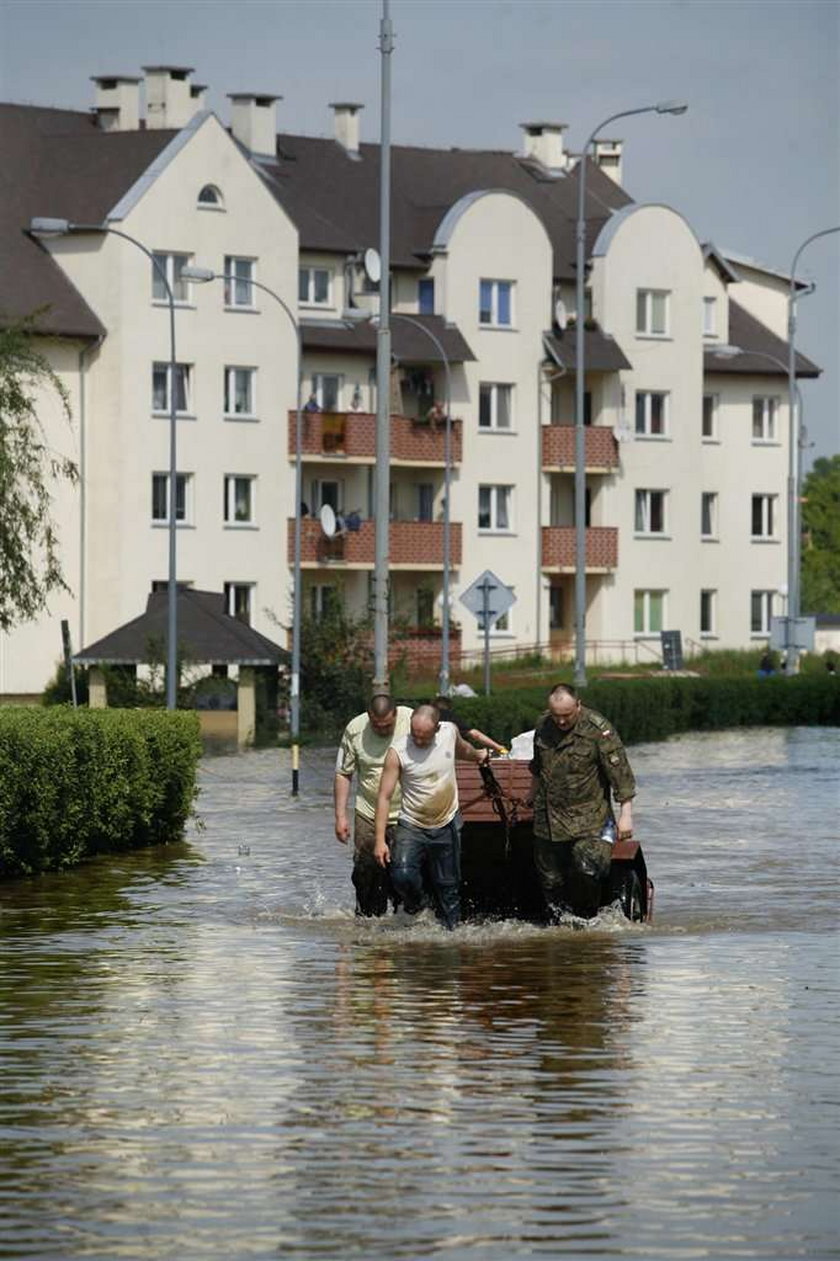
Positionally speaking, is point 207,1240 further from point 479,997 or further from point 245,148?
point 245,148

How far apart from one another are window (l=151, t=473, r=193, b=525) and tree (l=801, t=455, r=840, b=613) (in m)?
72.9

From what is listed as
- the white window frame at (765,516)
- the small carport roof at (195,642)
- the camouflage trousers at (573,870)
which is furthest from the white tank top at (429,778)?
the white window frame at (765,516)

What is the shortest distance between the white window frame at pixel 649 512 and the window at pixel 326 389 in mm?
11233

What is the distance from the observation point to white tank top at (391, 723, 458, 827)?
19562 millimetres

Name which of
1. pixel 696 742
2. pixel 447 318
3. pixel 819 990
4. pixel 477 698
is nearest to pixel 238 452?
pixel 447 318

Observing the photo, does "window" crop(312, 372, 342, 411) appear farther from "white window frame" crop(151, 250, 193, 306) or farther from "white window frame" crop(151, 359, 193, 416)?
"white window frame" crop(151, 250, 193, 306)

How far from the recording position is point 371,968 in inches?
735

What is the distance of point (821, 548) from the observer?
512 feet

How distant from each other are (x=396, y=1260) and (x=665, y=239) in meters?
83.7

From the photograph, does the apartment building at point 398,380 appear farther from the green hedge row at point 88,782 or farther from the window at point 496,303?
the green hedge row at point 88,782

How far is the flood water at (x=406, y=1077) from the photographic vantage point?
10.2 meters

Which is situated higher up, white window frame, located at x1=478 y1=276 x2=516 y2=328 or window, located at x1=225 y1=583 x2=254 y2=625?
white window frame, located at x1=478 y1=276 x2=516 y2=328

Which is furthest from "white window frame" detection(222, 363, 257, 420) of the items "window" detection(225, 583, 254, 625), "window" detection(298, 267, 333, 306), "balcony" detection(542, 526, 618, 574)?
"balcony" detection(542, 526, 618, 574)

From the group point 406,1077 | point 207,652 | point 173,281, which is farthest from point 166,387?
point 406,1077
